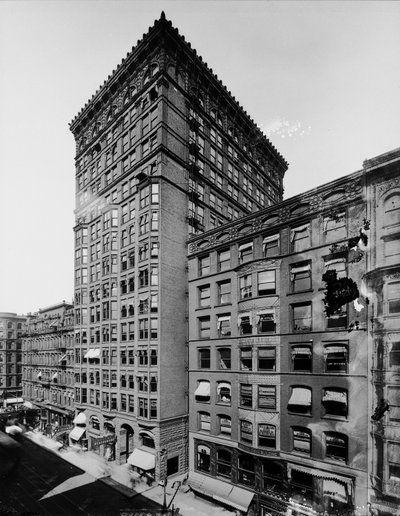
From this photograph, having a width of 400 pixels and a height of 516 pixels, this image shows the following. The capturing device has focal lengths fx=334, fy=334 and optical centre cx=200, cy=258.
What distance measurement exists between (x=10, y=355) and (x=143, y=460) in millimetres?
56072

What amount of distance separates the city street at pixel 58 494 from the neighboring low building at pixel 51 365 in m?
9.69

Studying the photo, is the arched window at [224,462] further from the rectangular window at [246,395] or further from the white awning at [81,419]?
the white awning at [81,419]

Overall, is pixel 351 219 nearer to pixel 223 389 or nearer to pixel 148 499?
pixel 223 389

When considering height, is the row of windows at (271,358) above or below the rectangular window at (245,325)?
below

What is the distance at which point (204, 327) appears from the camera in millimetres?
31562

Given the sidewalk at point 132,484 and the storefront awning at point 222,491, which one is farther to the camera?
the sidewalk at point 132,484

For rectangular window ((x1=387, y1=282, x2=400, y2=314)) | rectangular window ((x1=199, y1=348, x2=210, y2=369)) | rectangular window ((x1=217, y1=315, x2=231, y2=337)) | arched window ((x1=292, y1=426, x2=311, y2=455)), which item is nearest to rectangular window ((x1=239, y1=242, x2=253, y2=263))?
rectangular window ((x1=217, y1=315, x2=231, y2=337))

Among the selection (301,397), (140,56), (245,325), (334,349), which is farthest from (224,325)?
(140,56)

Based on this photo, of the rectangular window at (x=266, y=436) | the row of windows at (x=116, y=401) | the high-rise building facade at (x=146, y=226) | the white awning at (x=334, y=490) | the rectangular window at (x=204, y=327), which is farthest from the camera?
the high-rise building facade at (x=146, y=226)

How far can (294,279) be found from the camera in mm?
24922

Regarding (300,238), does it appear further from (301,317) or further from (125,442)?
(125,442)

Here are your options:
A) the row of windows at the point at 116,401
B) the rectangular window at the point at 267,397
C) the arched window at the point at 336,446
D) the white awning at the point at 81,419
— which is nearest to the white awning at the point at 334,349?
the rectangular window at the point at 267,397

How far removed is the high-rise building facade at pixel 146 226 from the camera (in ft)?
107

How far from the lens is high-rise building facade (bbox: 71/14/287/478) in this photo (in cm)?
3262
